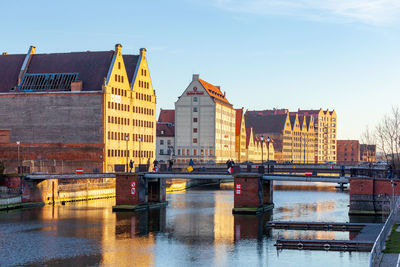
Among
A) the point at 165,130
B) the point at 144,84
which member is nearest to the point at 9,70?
the point at 144,84

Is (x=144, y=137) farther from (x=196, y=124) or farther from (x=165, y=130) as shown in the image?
(x=165, y=130)

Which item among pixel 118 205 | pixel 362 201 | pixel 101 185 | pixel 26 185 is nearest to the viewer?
pixel 362 201

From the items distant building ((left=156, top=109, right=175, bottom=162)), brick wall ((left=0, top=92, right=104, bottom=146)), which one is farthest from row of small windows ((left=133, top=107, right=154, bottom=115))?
distant building ((left=156, top=109, right=175, bottom=162))

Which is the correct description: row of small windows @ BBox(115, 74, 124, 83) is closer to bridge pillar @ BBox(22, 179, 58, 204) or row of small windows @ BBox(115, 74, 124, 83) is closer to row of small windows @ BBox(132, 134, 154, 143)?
row of small windows @ BBox(132, 134, 154, 143)

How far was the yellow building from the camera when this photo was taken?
124 m

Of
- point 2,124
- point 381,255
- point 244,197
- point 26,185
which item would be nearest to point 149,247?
point 381,255

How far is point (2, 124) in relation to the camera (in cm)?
12462

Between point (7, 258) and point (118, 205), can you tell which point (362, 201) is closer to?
point (118, 205)

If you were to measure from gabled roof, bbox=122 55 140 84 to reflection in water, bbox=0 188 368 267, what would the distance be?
48726 mm

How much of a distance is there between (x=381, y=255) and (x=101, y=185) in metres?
71.3

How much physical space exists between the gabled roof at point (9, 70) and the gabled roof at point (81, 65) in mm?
2581

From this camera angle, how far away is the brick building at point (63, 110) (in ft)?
396

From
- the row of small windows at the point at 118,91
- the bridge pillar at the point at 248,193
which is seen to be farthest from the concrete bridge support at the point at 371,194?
the row of small windows at the point at 118,91

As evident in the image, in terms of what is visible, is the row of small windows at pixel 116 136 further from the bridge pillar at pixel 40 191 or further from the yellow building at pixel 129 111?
the bridge pillar at pixel 40 191
